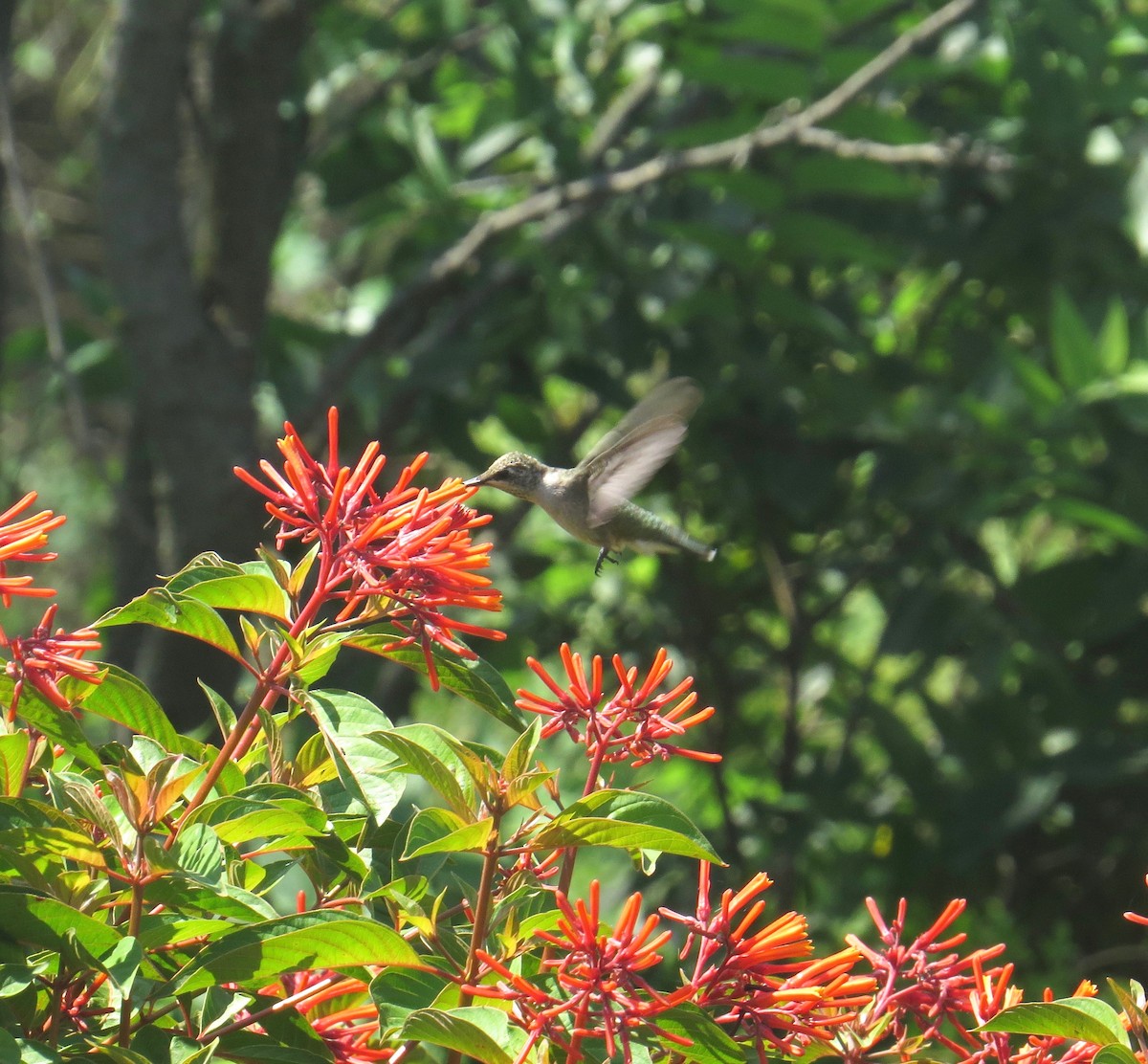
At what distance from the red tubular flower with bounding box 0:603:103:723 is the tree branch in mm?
1712

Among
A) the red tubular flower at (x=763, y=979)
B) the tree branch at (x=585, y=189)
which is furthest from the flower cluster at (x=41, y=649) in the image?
the tree branch at (x=585, y=189)

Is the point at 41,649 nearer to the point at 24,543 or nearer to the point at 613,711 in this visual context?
the point at 24,543

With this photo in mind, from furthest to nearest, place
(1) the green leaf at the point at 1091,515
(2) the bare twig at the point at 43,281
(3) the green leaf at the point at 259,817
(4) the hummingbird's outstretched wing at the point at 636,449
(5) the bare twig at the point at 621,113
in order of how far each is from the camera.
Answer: (5) the bare twig at the point at 621,113, (2) the bare twig at the point at 43,281, (1) the green leaf at the point at 1091,515, (4) the hummingbird's outstretched wing at the point at 636,449, (3) the green leaf at the point at 259,817

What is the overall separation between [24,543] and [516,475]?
0.93 metres

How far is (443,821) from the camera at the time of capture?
808 mm

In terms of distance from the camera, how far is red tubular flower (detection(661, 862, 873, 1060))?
2.58 ft

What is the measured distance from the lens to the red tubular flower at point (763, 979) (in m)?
0.79

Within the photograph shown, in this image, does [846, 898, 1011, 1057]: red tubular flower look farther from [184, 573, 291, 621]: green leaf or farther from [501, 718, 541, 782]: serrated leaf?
[184, 573, 291, 621]: green leaf

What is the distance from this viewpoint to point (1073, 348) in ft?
7.18

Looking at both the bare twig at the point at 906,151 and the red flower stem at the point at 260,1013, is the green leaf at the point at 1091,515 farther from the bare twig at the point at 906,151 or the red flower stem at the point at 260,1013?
the red flower stem at the point at 260,1013

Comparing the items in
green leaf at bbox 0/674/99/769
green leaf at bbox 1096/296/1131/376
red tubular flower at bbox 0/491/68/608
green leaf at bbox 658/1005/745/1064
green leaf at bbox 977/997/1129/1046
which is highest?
red tubular flower at bbox 0/491/68/608

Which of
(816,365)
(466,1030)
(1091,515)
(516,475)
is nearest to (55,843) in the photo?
(466,1030)

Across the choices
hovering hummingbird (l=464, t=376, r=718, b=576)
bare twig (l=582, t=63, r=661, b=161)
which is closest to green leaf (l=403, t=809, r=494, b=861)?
hovering hummingbird (l=464, t=376, r=718, b=576)

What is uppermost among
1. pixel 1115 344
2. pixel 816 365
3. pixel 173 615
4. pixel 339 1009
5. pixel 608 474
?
pixel 173 615
